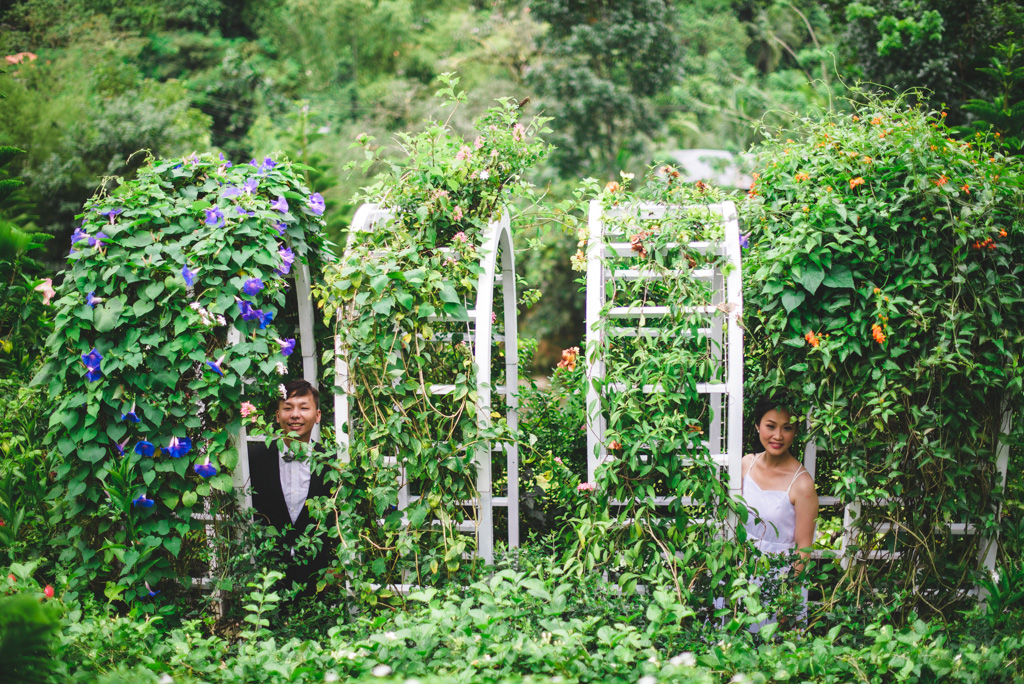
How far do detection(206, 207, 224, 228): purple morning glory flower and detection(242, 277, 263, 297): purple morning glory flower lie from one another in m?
0.29

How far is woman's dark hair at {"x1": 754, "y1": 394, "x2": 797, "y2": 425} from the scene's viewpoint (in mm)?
3107

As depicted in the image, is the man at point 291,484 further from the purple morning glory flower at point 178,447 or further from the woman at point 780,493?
the woman at point 780,493

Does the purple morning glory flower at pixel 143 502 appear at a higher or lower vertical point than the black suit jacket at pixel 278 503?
higher

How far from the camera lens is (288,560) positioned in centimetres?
353

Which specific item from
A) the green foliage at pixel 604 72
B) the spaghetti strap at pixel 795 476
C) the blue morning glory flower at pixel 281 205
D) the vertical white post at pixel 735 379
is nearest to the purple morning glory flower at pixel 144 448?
the blue morning glory flower at pixel 281 205

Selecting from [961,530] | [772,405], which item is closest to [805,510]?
[772,405]

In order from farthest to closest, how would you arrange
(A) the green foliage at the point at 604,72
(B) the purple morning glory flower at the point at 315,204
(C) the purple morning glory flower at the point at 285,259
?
1. (A) the green foliage at the point at 604,72
2. (B) the purple morning glory flower at the point at 315,204
3. (C) the purple morning glory flower at the point at 285,259

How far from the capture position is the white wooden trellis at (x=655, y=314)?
2.80m

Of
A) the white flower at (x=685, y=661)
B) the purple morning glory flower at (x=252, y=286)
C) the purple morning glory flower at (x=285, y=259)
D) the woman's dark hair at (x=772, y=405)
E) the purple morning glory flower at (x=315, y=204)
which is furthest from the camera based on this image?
the purple morning glory flower at (x=315, y=204)

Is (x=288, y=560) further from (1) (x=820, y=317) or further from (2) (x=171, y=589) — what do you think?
(1) (x=820, y=317)

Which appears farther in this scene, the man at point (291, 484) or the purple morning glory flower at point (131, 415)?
the man at point (291, 484)

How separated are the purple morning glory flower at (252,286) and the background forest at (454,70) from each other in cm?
159

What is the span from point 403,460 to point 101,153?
8.42 metres

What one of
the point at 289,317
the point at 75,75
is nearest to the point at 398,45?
the point at 75,75
